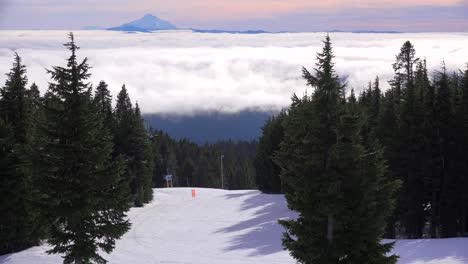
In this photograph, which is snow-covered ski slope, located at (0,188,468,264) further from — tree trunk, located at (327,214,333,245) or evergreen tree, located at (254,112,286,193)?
tree trunk, located at (327,214,333,245)

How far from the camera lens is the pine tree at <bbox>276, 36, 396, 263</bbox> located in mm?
18219

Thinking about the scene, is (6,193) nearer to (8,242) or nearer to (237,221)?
(8,242)

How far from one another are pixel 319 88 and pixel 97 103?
8.59m

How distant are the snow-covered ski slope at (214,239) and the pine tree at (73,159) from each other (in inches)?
371

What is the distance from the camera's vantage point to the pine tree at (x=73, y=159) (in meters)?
20.6

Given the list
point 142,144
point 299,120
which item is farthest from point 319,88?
point 142,144

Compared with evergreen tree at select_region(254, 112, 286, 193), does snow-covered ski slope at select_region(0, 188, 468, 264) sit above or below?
below

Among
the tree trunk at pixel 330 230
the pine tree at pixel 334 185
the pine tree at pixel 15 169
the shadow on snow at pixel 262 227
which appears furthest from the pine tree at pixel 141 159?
the tree trunk at pixel 330 230

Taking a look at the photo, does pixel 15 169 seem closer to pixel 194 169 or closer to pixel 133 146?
pixel 133 146

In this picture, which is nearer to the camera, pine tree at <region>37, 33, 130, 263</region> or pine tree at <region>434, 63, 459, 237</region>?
pine tree at <region>37, 33, 130, 263</region>

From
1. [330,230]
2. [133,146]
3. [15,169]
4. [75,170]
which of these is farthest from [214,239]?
[330,230]

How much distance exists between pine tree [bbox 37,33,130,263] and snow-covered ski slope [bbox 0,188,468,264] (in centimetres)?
943

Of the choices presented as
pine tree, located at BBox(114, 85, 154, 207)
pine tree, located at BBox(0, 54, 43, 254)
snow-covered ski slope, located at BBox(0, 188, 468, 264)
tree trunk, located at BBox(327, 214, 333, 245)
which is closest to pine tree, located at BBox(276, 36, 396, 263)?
tree trunk, located at BBox(327, 214, 333, 245)

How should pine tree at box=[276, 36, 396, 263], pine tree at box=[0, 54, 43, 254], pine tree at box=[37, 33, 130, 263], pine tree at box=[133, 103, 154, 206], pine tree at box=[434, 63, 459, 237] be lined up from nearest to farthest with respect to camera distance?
pine tree at box=[276, 36, 396, 263] → pine tree at box=[37, 33, 130, 263] → pine tree at box=[0, 54, 43, 254] → pine tree at box=[434, 63, 459, 237] → pine tree at box=[133, 103, 154, 206]
